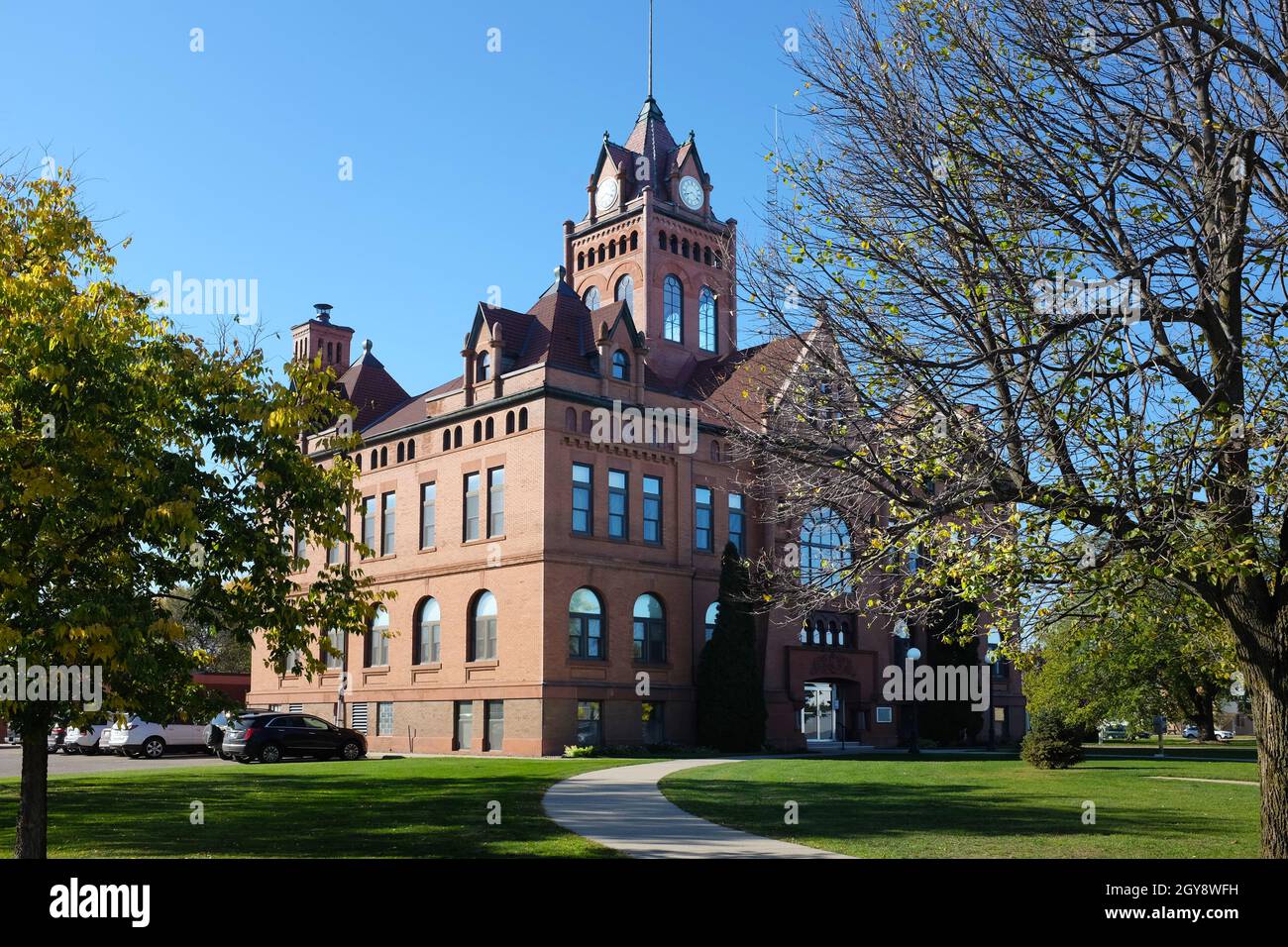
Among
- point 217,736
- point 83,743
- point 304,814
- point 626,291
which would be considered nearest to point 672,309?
point 626,291

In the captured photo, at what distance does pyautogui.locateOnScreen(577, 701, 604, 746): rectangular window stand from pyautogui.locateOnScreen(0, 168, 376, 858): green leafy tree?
2741 cm

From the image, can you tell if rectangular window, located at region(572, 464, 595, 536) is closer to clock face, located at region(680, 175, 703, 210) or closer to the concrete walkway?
clock face, located at region(680, 175, 703, 210)

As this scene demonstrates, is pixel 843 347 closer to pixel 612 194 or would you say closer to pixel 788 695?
pixel 788 695

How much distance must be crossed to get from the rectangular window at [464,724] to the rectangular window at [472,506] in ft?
20.1

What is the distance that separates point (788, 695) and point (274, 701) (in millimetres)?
24450

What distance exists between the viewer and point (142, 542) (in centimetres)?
1334

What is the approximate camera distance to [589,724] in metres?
41.6

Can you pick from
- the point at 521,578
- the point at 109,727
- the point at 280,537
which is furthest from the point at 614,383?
the point at 280,537

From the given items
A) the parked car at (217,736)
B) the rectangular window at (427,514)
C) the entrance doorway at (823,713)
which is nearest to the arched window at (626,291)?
the rectangular window at (427,514)

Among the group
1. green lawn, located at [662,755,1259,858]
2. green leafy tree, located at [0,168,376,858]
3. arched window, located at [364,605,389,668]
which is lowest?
green lawn, located at [662,755,1259,858]

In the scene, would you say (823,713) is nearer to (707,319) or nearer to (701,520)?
(701,520)

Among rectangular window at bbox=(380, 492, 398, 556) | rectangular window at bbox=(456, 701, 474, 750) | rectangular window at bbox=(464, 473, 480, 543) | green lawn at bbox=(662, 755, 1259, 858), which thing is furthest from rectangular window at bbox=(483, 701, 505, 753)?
green lawn at bbox=(662, 755, 1259, 858)

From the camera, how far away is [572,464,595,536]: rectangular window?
4266 cm

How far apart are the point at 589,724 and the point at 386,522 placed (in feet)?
45.1
